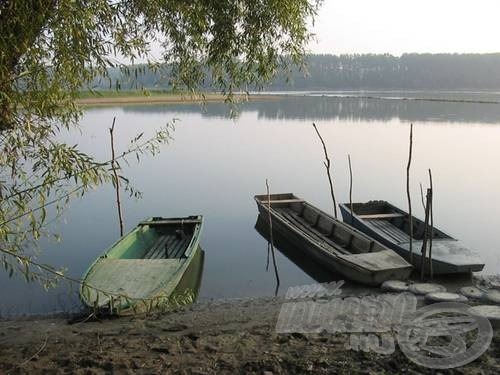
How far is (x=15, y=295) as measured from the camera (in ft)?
29.9

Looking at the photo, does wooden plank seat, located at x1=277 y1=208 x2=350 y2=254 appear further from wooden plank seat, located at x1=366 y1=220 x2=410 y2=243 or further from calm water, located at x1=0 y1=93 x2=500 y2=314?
wooden plank seat, located at x1=366 y1=220 x2=410 y2=243

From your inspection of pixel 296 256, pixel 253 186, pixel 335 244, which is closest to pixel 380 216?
pixel 335 244

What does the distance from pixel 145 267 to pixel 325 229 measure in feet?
16.8

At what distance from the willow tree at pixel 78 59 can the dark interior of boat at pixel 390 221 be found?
6273mm

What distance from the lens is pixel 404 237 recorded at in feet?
36.6

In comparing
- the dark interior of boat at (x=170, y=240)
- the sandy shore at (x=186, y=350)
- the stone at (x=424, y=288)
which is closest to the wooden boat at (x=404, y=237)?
the stone at (x=424, y=288)

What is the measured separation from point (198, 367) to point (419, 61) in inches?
5407

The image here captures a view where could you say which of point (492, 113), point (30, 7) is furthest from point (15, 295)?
point (492, 113)

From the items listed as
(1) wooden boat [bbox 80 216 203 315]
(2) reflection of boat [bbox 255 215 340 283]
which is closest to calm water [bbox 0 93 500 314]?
(2) reflection of boat [bbox 255 215 340 283]

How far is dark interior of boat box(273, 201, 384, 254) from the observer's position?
33.7 feet

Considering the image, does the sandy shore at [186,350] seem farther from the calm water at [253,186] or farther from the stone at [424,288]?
the stone at [424,288]

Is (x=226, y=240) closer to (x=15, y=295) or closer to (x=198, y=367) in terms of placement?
(x=15, y=295)

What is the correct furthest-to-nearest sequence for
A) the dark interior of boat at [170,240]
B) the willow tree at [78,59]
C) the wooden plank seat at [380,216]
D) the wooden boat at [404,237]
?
the wooden plank seat at [380,216] < the dark interior of boat at [170,240] < the wooden boat at [404,237] < the willow tree at [78,59]

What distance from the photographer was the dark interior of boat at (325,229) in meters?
10.3
